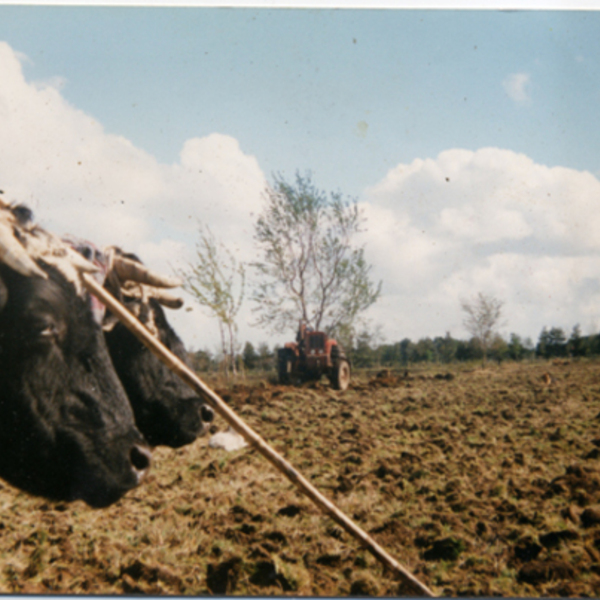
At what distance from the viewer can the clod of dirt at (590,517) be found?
259 centimetres

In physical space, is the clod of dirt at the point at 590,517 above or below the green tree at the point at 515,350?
below

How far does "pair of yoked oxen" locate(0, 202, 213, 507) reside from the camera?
209 centimetres

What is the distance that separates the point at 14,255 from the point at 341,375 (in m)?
3.10

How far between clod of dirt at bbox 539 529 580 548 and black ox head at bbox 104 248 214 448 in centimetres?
189

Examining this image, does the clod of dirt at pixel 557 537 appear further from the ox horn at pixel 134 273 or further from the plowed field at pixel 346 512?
the ox horn at pixel 134 273

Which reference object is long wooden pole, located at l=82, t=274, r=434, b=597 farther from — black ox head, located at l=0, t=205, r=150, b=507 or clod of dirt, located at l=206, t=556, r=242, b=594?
clod of dirt, located at l=206, t=556, r=242, b=594

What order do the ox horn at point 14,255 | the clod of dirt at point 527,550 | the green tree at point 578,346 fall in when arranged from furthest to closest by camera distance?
the green tree at point 578,346 < the clod of dirt at point 527,550 < the ox horn at point 14,255

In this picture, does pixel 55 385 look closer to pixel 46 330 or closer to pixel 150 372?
pixel 46 330

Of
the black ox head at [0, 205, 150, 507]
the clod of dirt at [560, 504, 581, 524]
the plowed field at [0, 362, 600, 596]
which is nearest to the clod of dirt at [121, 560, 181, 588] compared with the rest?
the plowed field at [0, 362, 600, 596]

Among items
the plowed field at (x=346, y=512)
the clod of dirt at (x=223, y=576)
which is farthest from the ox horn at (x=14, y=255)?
the clod of dirt at (x=223, y=576)

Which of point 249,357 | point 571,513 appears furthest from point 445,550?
point 249,357

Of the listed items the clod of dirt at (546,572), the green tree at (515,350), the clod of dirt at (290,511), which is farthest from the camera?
the green tree at (515,350)

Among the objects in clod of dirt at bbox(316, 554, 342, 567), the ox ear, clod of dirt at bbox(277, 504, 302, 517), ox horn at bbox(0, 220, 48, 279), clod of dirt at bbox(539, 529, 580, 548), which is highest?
ox horn at bbox(0, 220, 48, 279)

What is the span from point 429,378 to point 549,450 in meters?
1.61
